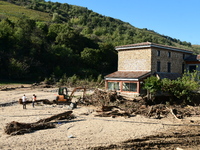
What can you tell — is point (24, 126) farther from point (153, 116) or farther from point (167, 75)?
point (167, 75)

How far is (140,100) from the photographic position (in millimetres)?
25734

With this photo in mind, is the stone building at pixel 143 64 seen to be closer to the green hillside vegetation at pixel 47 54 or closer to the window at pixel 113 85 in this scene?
the window at pixel 113 85

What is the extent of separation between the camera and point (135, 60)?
3244 centimetres

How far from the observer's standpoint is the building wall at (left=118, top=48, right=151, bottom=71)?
102ft

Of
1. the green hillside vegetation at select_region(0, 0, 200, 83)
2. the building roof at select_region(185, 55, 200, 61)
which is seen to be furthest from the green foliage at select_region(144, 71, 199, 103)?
the green hillside vegetation at select_region(0, 0, 200, 83)

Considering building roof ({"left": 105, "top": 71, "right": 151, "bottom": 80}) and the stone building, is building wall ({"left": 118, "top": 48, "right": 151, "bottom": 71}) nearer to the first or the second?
the stone building

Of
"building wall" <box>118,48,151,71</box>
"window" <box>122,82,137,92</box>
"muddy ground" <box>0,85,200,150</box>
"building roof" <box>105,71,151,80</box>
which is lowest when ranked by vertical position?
"muddy ground" <box>0,85,200,150</box>

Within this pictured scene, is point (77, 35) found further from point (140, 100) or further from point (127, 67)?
point (140, 100)

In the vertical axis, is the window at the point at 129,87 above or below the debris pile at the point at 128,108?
above

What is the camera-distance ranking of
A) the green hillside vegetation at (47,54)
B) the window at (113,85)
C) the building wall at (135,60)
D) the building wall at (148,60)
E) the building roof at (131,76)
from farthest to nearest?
the green hillside vegetation at (47,54), the window at (113,85), the building wall at (135,60), the building wall at (148,60), the building roof at (131,76)

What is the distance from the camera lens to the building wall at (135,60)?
31016 millimetres

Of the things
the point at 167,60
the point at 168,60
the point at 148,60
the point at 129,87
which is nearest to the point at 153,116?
the point at 129,87

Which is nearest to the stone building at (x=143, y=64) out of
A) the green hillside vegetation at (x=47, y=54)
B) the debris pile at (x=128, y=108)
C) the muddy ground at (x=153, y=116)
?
the debris pile at (x=128, y=108)

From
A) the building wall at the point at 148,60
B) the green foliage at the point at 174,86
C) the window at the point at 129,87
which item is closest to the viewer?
the green foliage at the point at 174,86
